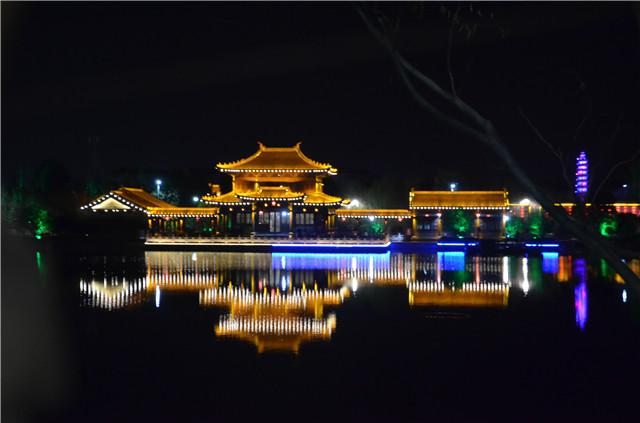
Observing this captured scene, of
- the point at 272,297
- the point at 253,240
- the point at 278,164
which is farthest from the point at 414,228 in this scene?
the point at 272,297

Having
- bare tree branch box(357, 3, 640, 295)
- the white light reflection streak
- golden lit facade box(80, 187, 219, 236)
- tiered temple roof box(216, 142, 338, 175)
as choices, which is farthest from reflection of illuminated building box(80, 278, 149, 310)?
tiered temple roof box(216, 142, 338, 175)

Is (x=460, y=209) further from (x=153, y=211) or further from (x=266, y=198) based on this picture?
(x=153, y=211)

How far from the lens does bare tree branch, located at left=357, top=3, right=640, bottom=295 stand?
10.2ft

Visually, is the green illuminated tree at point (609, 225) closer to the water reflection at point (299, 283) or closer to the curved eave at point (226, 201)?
the water reflection at point (299, 283)

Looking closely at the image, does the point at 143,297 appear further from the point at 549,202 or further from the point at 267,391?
the point at 549,202

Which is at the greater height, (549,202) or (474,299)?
(549,202)

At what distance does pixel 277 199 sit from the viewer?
38.4m

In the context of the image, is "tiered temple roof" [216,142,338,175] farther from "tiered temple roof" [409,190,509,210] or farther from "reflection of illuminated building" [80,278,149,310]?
"reflection of illuminated building" [80,278,149,310]

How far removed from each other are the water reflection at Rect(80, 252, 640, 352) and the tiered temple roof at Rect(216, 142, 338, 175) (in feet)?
33.6

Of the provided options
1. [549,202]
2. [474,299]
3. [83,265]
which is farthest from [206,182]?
[549,202]

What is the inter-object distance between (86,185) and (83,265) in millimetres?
26734

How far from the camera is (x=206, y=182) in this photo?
60406mm

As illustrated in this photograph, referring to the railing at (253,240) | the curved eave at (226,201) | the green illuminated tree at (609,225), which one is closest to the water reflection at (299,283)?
the railing at (253,240)

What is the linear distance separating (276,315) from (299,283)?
570 cm
